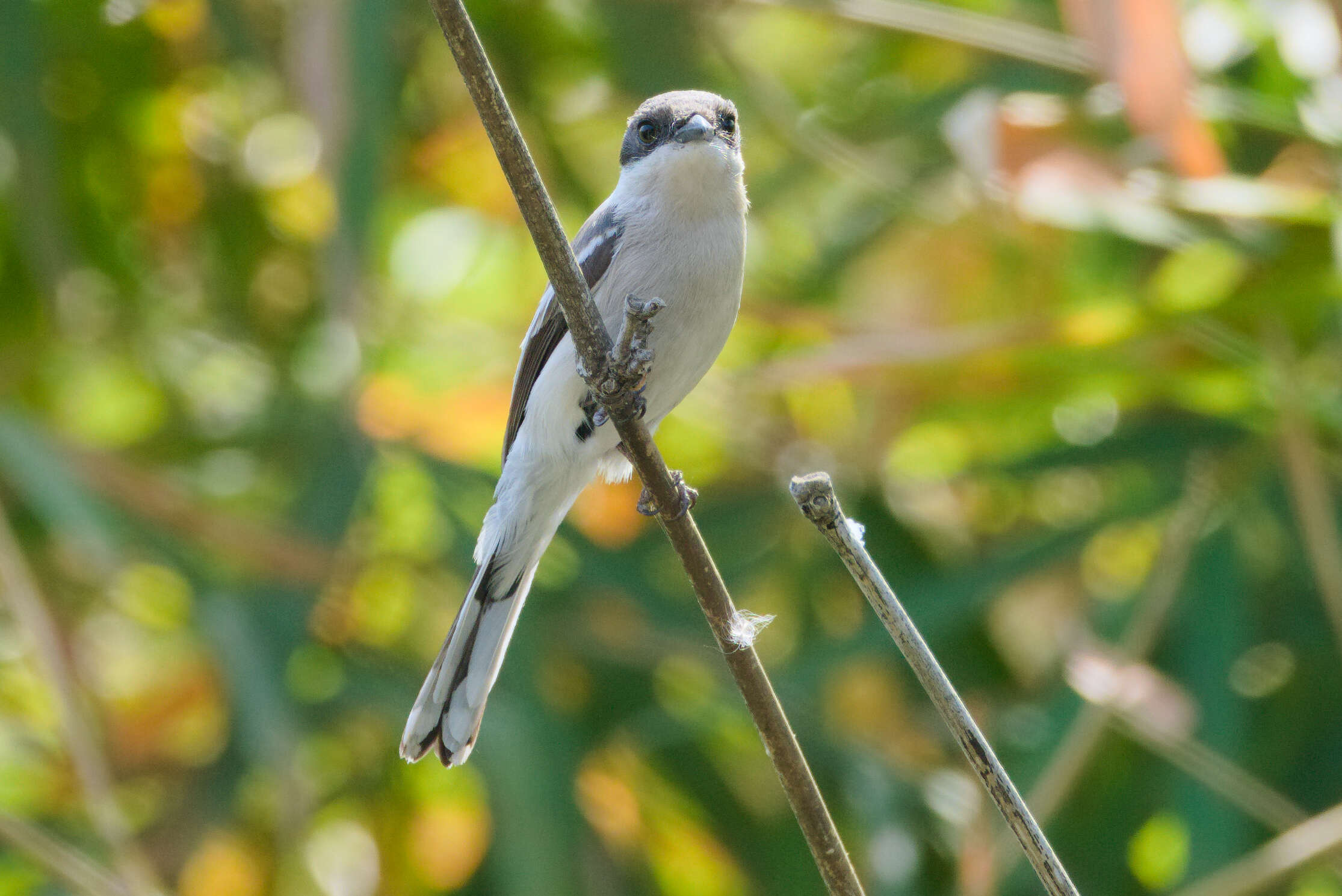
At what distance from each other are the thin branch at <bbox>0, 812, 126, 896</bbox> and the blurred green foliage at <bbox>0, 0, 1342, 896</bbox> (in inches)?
28.7

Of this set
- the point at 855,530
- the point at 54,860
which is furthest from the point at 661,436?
the point at 855,530

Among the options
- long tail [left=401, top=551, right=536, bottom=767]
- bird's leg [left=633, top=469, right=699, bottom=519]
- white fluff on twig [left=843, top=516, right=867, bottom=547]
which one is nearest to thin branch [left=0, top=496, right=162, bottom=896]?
long tail [left=401, top=551, right=536, bottom=767]

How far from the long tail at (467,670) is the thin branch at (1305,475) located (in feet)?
5.43

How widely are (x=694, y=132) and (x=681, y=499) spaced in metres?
1.00

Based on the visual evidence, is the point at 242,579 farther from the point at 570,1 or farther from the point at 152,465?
the point at 570,1

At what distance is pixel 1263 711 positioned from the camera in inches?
142

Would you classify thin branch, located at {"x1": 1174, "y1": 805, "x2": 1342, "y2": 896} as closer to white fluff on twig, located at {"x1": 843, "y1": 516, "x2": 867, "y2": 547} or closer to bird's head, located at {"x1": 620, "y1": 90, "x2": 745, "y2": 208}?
bird's head, located at {"x1": 620, "y1": 90, "x2": 745, "y2": 208}

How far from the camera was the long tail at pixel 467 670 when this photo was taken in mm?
2146

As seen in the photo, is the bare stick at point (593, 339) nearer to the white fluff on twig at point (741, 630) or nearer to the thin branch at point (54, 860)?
the white fluff on twig at point (741, 630)

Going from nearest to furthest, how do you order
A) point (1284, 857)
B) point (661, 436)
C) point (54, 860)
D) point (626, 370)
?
point (626, 370) → point (54, 860) → point (1284, 857) → point (661, 436)

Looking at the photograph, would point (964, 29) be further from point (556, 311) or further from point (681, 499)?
point (681, 499)

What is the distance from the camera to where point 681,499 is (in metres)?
1.70

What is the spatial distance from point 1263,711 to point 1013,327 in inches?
50.9

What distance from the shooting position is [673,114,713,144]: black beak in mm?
2475
